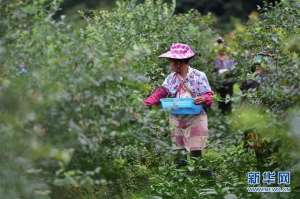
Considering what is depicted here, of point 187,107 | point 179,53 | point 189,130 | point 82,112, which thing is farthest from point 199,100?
point 82,112

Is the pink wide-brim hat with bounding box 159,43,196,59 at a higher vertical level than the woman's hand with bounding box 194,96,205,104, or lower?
higher

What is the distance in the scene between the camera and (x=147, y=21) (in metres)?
10.9

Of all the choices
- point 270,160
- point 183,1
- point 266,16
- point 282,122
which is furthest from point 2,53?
point 183,1

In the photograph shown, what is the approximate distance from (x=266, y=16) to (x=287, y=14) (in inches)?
43.0

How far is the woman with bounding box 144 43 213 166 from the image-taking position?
8.54 m

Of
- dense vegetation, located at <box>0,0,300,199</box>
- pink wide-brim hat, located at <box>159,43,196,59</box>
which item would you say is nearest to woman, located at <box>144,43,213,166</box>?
pink wide-brim hat, located at <box>159,43,196,59</box>

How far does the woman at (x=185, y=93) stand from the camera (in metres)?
8.54

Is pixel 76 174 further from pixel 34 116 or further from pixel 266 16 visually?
pixel 266 16

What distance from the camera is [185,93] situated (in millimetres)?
8562

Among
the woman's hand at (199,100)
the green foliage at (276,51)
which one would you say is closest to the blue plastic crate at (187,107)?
the woman's hand at (199,100)

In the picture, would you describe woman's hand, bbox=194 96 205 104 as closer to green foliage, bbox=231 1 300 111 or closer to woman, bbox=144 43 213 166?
woman, bbox=144 43 213 166

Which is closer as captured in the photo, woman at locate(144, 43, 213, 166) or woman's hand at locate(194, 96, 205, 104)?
woman's hand at locate(194, 96, 205, 104)

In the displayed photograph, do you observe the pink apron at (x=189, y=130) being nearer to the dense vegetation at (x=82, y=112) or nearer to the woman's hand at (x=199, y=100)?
the woman's hand at (x=199, y=100)

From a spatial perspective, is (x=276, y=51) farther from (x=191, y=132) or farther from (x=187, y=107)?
(x=191, y=132)
